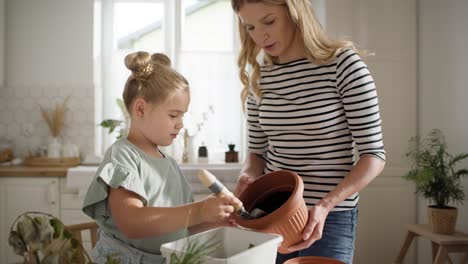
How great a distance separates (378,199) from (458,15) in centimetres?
135

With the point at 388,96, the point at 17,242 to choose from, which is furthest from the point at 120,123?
the point at 17,242

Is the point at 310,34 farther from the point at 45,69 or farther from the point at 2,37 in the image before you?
the point at 2,37

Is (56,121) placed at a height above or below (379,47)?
below

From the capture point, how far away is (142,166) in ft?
3.42

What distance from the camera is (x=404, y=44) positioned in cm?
324

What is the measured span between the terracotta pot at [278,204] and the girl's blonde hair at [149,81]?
29 cm

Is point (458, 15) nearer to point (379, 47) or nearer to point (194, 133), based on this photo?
point (379, 47)

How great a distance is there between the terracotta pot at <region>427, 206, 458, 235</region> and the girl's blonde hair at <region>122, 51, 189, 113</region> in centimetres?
213

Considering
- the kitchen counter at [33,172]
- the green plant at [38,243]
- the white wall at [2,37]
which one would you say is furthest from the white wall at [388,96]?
the green plant at [38,243]

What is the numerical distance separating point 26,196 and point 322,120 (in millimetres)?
2598

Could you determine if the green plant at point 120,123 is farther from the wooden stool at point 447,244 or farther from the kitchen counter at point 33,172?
the wooden stool at point 447,244

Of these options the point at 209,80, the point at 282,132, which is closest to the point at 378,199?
the point at 209,80

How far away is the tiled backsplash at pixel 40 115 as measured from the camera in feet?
12.1

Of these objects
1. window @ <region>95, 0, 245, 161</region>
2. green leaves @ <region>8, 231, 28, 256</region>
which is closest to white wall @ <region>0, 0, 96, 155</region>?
window @ <region>95, 0, 245, 161</region>
